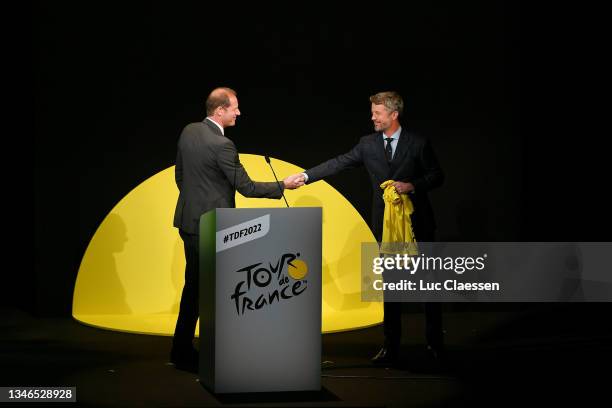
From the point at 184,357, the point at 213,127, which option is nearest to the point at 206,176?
the point at 213,127

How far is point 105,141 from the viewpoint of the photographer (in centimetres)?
774

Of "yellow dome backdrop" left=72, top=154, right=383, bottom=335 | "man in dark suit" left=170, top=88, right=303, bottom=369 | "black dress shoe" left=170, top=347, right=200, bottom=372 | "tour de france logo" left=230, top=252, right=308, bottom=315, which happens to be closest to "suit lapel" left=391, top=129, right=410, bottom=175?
"man in dark suit" left=170, top=88, right=303, bottom=369

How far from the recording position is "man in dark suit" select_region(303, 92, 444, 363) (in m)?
5.71

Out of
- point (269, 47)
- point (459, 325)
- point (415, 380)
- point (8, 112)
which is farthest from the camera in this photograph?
point (8, 112)

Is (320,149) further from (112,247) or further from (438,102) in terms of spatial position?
(112,247)

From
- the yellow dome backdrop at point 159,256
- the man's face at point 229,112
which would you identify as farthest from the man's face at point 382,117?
the yellow dome backdrop at point 159,256

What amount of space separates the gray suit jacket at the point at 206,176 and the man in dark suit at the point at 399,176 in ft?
2.67

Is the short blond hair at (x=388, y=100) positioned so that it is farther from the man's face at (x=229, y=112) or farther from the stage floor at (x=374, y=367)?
the stage floor at (x=374, y=367)

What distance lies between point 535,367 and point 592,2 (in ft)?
12.7

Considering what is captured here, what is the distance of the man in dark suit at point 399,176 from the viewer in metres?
5.71

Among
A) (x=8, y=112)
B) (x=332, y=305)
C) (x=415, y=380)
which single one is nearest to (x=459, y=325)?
(x=332, y=305)

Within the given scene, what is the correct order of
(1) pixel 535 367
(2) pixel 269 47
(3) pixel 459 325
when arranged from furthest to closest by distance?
1. (2) pixel 269 47
2. (3) pixel 459 325
3. (1) pixel 535 367

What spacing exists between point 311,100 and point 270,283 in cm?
348

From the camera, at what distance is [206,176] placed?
554 centimetres
